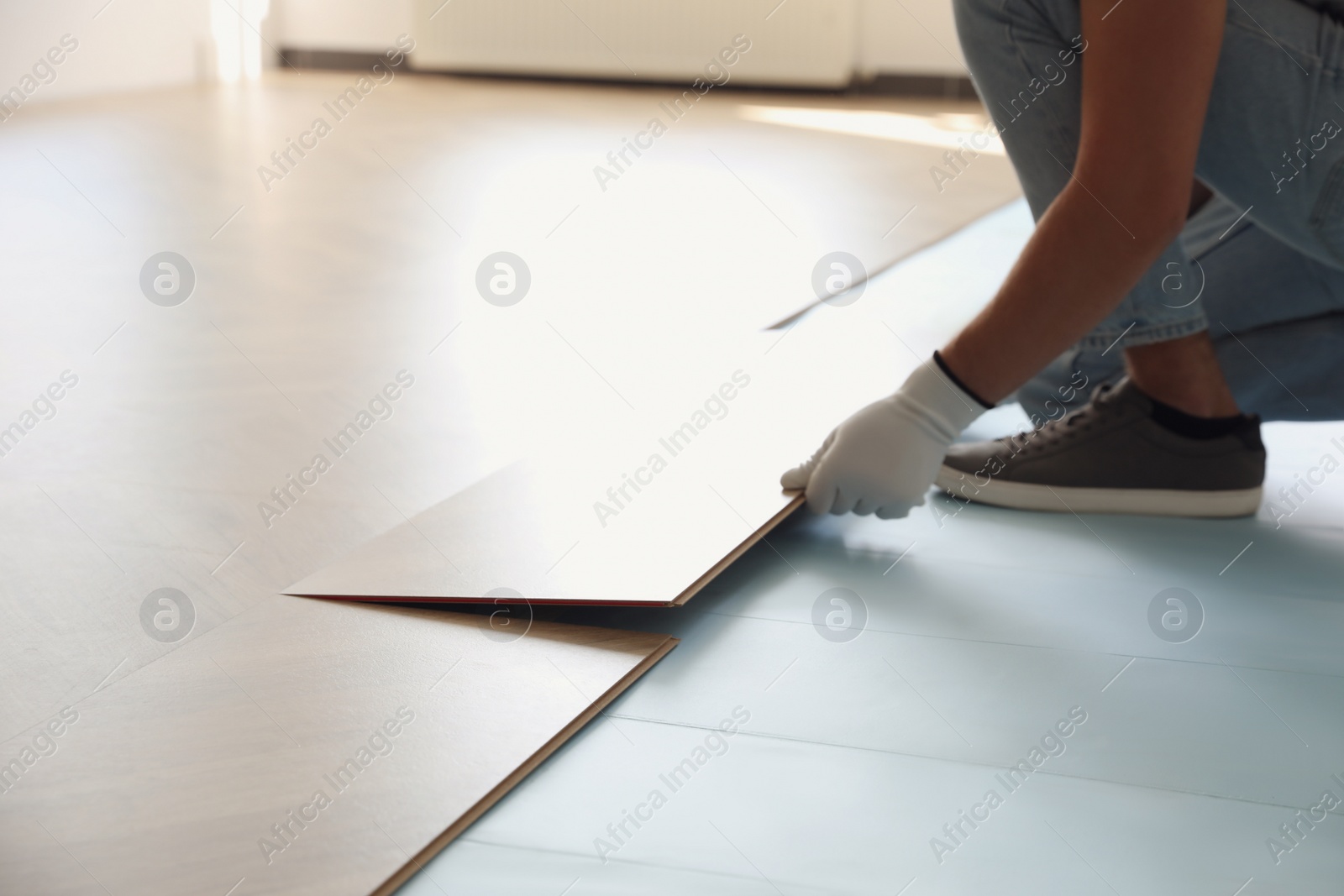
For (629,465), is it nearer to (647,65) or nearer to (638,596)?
(638,596)

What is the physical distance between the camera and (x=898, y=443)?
4.34 feet

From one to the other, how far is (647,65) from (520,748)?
20.9ft

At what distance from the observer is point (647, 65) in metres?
6.87

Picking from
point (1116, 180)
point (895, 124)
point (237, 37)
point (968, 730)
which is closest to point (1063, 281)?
point (1116, 180)

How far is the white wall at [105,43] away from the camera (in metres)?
5.04

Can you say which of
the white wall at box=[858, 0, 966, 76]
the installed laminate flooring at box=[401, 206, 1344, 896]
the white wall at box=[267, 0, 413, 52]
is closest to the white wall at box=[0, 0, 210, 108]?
the white wall at box=[267, 0, 413, 52]

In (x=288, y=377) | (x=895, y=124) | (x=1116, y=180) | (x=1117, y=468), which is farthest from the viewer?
(x=895, y=124)
